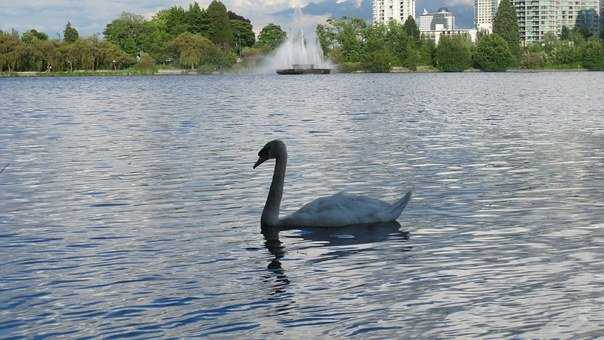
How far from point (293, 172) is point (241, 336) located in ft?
47.5

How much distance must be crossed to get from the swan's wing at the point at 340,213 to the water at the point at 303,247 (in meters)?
0.23

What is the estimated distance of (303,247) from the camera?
592 inches

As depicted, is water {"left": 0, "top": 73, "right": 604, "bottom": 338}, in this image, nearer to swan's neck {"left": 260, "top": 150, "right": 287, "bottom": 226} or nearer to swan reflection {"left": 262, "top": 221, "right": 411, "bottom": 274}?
swan reflection {"left": 262, "top": 221, "right": 411, "bottom": 274}

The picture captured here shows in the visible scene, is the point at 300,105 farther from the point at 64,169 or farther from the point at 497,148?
the point at 64,169

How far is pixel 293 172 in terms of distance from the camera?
80.9ft

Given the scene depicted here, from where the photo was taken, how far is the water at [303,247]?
1091cm

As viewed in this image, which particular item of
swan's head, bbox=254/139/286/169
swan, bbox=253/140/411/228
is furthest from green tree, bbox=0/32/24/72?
swan, bbox=253/140/411/228

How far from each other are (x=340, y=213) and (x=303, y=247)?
1391 millimetres

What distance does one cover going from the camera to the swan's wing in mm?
16250

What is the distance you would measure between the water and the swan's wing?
0.77 feet

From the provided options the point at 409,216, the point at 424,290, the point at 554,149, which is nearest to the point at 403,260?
the point at 424,290

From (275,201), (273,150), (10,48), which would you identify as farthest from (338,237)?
(10,48)

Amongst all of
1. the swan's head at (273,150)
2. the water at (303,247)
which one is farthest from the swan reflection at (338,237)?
the swan's head at (273,150)

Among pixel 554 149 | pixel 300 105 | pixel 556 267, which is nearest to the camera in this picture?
pixel 556 267
